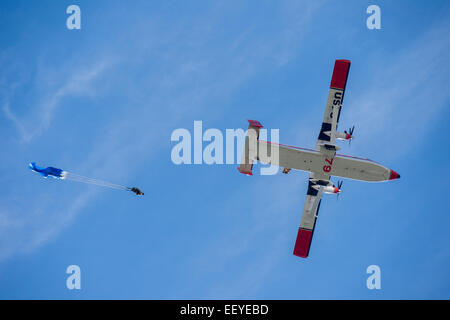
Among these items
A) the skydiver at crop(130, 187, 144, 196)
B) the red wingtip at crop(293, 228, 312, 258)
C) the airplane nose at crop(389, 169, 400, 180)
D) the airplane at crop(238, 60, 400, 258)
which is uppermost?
the airplane at crop(238, 60, 400, 258)

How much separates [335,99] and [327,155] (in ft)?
19.2

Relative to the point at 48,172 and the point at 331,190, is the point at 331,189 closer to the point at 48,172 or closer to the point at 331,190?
the point at 331,190

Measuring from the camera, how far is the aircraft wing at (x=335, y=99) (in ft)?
144

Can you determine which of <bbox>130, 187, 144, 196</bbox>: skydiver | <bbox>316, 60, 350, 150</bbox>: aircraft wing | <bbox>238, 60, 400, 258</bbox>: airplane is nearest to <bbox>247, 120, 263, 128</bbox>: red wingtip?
<bbox>238, 60, 400, 258</bbox>: airplane

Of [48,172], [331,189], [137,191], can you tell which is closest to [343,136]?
[331,189]

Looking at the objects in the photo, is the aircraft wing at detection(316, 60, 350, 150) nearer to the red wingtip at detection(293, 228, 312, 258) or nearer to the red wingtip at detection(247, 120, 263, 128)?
the red wingtip at detection(247, 120, 263, 128)

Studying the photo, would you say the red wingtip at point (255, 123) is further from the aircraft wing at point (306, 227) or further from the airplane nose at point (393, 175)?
the airplane nose at point (393, 175)

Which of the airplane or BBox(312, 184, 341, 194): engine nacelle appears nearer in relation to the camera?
the airplane

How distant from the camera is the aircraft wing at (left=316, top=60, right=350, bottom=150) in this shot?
144ft

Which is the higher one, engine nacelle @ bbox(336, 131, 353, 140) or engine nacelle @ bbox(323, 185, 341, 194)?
engine nacelle @ bbox(336, 131, 353, 140)

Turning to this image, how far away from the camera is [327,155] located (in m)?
44.8

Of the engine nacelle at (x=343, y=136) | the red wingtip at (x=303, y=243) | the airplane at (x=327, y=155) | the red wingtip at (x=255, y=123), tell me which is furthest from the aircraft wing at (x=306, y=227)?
the red wingtip at (x=255, y=123)

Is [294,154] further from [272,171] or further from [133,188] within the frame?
[133,188]

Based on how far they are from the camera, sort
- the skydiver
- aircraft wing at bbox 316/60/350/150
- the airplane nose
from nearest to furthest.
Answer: the skydiver → aircraft wing at bbox 316/60/350/150 → the airplane nose
